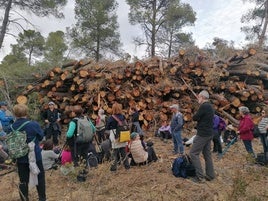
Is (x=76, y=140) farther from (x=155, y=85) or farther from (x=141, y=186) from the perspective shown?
(x=155, y=85)

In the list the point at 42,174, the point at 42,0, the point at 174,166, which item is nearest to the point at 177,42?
the point at 42,0

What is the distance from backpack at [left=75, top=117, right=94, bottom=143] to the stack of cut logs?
4511 mm

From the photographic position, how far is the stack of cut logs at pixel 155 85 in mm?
10852

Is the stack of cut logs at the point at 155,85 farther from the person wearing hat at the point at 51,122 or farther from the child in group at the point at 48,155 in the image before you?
the child in group at the point at 48,155

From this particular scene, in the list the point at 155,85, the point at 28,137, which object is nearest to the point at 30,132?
the point at 28,137

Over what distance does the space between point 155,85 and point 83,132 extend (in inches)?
229

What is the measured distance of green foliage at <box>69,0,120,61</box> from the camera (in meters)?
19.6

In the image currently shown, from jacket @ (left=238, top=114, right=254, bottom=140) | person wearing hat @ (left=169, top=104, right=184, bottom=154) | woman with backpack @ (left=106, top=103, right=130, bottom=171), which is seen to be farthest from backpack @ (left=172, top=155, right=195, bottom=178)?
jacket @ (left=238, top=114, right=254, bottom=140)

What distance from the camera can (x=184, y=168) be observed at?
628 centimetres

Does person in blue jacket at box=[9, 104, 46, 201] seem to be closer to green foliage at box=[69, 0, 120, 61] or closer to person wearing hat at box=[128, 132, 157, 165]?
person wearing hat at box=[128, 132, 157, 165]

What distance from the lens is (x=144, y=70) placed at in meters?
11.3

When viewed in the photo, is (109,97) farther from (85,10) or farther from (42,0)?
(85,10)

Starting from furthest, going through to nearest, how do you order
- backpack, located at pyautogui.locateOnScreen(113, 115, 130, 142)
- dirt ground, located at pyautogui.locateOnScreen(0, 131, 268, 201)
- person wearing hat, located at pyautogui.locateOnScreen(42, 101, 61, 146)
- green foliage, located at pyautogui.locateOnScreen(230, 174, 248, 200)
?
person wearing hat, located at pyautogui.locateOnScreen(42, 101, 61, 146) < backpack, located at pyautogui.locateOnScreen(113, 115, 130, 142) < dirt ground, located at pyautogui.locateOnScreen(0, 131, 268, 201) < green foliage, located at pyautogui.locateOnScreen(230, 174, 248, 200)

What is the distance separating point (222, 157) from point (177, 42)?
13874 mm
